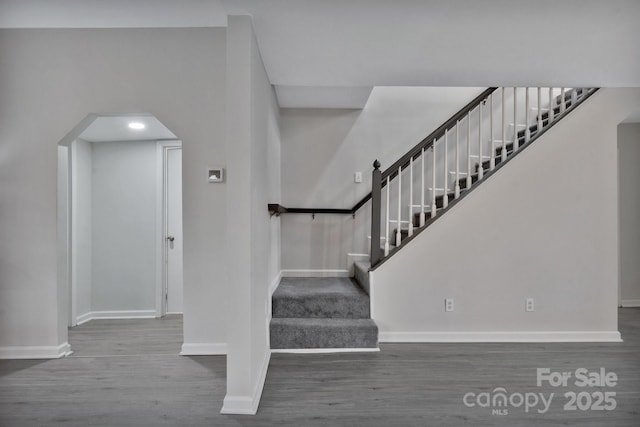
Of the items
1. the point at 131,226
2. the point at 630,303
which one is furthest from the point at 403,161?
the point at 630,303

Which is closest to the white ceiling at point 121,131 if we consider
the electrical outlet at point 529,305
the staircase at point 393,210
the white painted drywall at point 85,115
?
the white painted drywall at point 85,115

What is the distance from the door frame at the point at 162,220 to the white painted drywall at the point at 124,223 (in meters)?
0.06

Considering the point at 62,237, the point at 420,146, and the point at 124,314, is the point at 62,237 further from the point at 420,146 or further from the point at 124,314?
the point at 420,146

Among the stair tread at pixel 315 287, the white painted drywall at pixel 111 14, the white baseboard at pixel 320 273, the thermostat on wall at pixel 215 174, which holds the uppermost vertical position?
the white painted drywall at pixel 111 14

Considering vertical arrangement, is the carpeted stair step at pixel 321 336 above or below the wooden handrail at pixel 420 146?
below

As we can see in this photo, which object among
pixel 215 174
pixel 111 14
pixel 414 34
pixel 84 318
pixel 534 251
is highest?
pixel 111 14

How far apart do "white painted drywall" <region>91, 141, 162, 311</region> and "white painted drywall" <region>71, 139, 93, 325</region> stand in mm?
57

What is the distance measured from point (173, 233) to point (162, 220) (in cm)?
21

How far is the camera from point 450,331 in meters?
3.38

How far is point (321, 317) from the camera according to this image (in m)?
3.32

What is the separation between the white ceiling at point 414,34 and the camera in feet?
6.61

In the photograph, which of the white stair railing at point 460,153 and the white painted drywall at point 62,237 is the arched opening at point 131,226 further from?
the white stair railing at point 460,153

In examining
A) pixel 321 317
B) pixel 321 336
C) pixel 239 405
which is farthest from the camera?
pixel 321 317

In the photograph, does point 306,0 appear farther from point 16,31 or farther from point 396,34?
point 16,31
